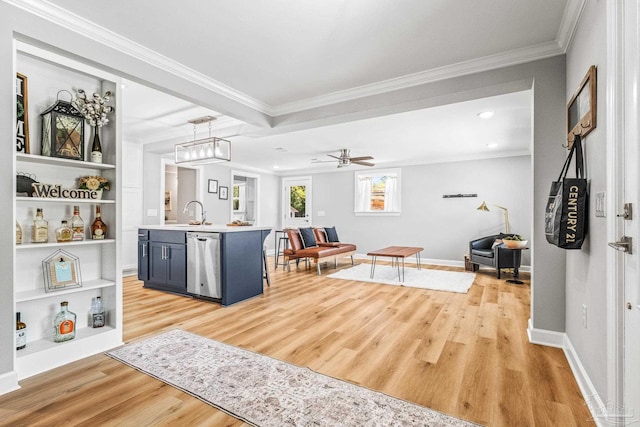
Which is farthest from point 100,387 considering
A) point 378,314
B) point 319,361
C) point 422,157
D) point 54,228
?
point 422,157

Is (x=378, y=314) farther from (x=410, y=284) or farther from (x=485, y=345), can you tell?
(x=410, y=284)

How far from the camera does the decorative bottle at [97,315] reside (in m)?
2.56

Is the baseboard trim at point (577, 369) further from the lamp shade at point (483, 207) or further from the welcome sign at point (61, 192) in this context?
the lamp shade at point (483, 207)

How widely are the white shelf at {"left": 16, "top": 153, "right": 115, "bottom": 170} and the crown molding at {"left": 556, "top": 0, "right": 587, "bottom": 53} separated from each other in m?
3.62

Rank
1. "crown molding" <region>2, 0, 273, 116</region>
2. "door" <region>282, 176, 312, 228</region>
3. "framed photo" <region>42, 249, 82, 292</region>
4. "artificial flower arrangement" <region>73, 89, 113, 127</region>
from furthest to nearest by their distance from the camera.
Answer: "door" <region>282, 176, 312, 228</region> < "artificial flower arrangement" <region>73, 89, 113, 127</region> < "framed photo" <region>42, 249, 82, 292</region> < "crown molding" <region>2, 0, 273, 116</region>

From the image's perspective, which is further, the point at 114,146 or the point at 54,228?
the point at 114,146

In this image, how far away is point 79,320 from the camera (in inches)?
101

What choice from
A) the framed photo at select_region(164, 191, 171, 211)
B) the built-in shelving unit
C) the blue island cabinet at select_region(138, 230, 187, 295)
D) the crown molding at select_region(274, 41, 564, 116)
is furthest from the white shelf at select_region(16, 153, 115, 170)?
the framed photo at select_region(164, 191, 171, 211)

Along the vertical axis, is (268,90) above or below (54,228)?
above

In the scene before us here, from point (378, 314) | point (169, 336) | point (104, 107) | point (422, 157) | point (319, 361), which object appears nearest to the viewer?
point (319, 361)

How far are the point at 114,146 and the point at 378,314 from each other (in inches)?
121

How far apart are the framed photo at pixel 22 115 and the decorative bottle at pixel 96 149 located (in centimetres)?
41

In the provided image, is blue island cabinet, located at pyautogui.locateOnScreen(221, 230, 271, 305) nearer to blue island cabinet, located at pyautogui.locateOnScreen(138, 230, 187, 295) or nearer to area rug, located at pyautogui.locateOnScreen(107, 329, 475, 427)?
blue island cabinet, located at pyautogui.locateOnScreen(138, 230, 187, 295)

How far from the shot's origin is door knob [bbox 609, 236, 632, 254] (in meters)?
1.23
